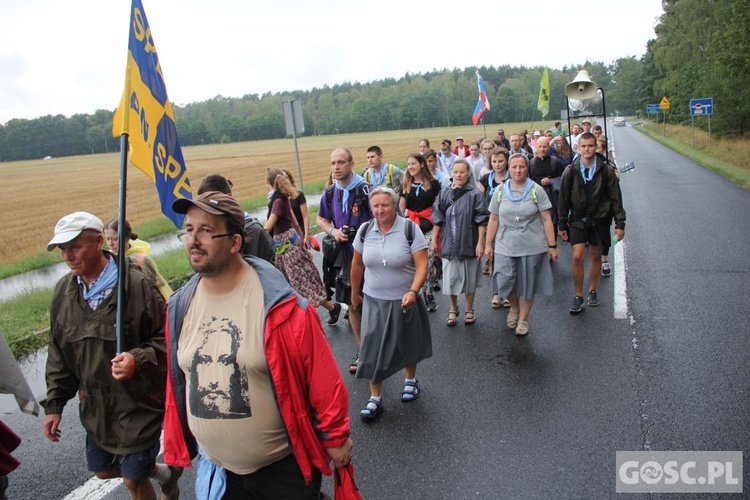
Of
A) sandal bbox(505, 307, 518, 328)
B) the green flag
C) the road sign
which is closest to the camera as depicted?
sandal bbox(505, 307, 518, 328)

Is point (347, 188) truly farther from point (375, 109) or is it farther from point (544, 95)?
point (375, 109)

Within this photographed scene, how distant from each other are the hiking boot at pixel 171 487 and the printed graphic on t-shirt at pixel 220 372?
1205 millimetres

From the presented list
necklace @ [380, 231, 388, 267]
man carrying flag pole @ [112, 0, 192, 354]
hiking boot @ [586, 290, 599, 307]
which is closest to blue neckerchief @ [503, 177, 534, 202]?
hiking boot @ [586, 290, 599, 307]

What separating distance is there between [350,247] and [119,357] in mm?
3370

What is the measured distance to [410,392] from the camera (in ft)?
15.5

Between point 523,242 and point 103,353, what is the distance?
422 cm

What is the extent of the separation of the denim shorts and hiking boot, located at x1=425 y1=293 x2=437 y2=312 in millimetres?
4353

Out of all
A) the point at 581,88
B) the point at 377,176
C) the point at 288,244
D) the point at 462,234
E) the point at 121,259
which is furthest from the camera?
the point at 581,88

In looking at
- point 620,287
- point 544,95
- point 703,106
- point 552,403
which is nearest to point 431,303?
point 620,287

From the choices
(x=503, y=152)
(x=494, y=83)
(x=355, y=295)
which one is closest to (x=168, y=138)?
(x=355, y=295)

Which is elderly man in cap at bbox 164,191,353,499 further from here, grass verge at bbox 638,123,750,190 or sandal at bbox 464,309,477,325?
grass verge at bbox 638,123,750,190

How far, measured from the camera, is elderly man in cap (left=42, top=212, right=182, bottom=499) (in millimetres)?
2906

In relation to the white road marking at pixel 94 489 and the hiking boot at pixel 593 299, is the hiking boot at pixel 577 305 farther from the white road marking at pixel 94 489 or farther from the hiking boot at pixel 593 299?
the white road marking at pixel 94 489

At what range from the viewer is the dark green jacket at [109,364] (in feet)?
9.55
